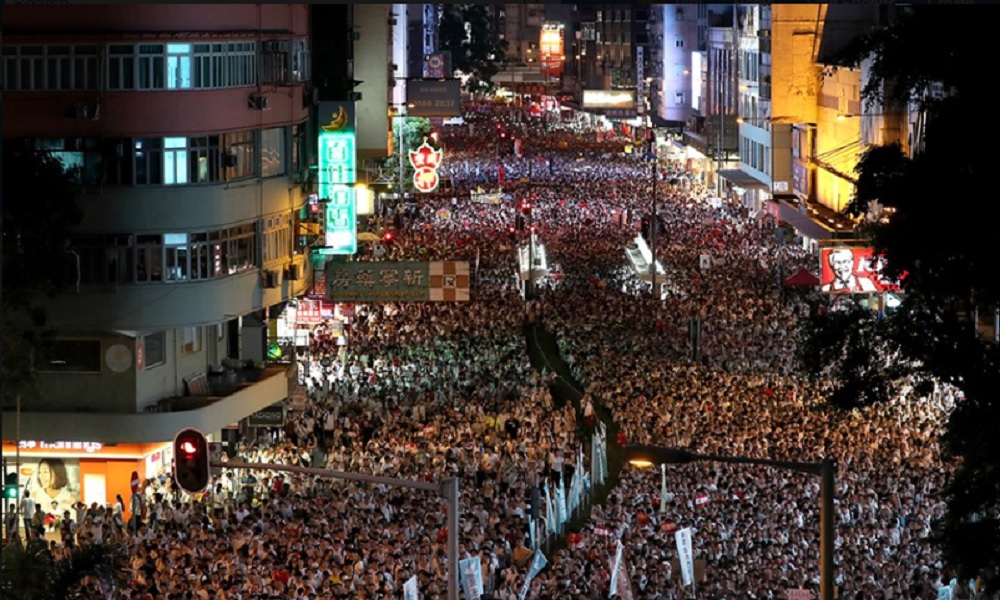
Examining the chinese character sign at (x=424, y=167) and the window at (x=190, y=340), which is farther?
the chinese character sign at (x=424, y=167)

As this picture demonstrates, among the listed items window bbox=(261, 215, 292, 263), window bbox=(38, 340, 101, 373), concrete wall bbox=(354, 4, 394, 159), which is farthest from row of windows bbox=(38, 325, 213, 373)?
concrete wall bbox=(354, 4, 394, 159)

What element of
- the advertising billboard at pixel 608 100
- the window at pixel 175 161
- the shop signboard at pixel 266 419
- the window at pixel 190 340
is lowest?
the shop signboard at pixel 266 419

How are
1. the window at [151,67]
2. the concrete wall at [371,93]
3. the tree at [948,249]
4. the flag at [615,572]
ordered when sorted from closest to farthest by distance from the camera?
the tree at [948,249] → the flag at [615,572] → the window at [151,67] → the concrete wall at [371,93]

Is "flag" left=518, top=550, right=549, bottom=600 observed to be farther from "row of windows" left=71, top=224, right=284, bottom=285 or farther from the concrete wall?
the concrete wall

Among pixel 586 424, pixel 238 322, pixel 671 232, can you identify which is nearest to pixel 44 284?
pixel 238 322

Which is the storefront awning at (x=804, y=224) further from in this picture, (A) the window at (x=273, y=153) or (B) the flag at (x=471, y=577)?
(B) the flag at (x=471, y=577)

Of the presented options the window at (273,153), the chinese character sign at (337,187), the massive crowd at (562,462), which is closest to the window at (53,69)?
the window at (273,153)
